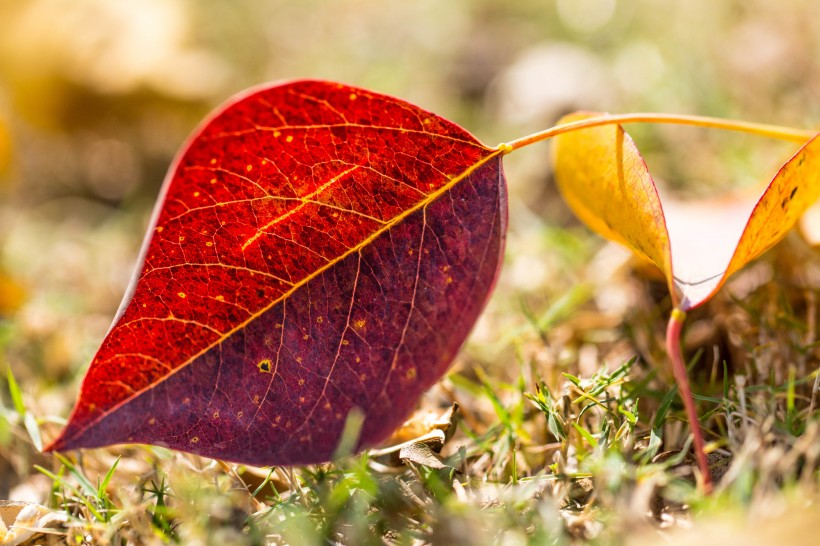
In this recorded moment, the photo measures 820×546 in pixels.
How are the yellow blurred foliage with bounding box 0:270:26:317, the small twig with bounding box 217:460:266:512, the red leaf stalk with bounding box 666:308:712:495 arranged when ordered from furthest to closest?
the yellow blurred foliage with bounding box 0:270:26:317, the small twig with bounding box 217:460:266:512, the red leaf stalk with bounding box 666:308:712:495

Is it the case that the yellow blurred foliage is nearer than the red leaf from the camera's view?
No

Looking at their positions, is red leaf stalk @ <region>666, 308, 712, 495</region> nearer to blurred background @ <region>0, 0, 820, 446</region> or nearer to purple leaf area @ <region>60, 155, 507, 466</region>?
purple leaf area @ <region>60, 155, 507, 466</region>

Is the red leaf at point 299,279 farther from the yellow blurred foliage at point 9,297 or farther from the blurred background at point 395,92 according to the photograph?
the yellow blurred foliage at point 9,297

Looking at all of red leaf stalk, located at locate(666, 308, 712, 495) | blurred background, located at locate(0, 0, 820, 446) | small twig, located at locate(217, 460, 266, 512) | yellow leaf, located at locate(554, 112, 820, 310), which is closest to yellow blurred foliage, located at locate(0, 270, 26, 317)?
blurred background, located at locate(0, 0, 820, 446)

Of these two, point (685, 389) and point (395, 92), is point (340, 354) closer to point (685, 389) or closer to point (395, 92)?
point (685, 389)

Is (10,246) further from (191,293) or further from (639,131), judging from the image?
(639,131)

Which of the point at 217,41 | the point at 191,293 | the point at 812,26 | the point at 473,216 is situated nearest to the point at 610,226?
the point at 473,216
